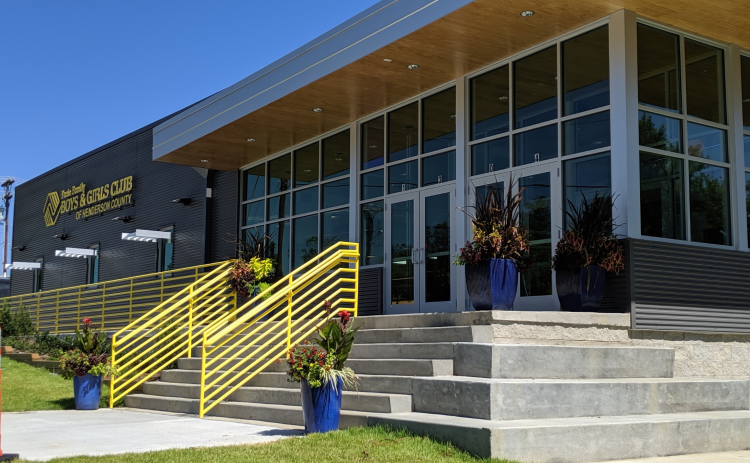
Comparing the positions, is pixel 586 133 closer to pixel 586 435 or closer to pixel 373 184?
pixel 586 435

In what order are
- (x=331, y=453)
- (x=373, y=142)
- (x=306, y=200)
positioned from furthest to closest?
(x=306, y=200) < (x=373, y=142) < (x=331, y=453)

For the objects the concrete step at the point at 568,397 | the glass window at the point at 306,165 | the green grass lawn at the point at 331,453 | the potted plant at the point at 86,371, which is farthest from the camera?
the glass window at the point at 306,165

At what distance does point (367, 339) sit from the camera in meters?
10.5

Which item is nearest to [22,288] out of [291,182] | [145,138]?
[145,138]

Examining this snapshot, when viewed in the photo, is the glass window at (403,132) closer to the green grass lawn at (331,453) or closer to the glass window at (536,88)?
the glass window at (536,88)

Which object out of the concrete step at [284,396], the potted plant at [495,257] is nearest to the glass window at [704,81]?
the potted plant at [495,257]

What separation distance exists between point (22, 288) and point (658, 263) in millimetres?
24665

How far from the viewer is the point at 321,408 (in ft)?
26.6

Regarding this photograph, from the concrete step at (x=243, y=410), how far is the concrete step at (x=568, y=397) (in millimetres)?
800

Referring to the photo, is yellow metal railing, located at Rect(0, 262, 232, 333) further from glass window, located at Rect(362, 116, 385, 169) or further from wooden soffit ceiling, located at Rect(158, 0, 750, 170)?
glass window, located at Rect(362, 116, 385, 169)

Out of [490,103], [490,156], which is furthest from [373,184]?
[490,103]

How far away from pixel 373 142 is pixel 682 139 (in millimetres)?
5745

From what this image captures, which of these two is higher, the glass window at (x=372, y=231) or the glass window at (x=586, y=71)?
the glass window at (x=586, y=71)

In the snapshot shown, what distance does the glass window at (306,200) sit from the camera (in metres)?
15.8
